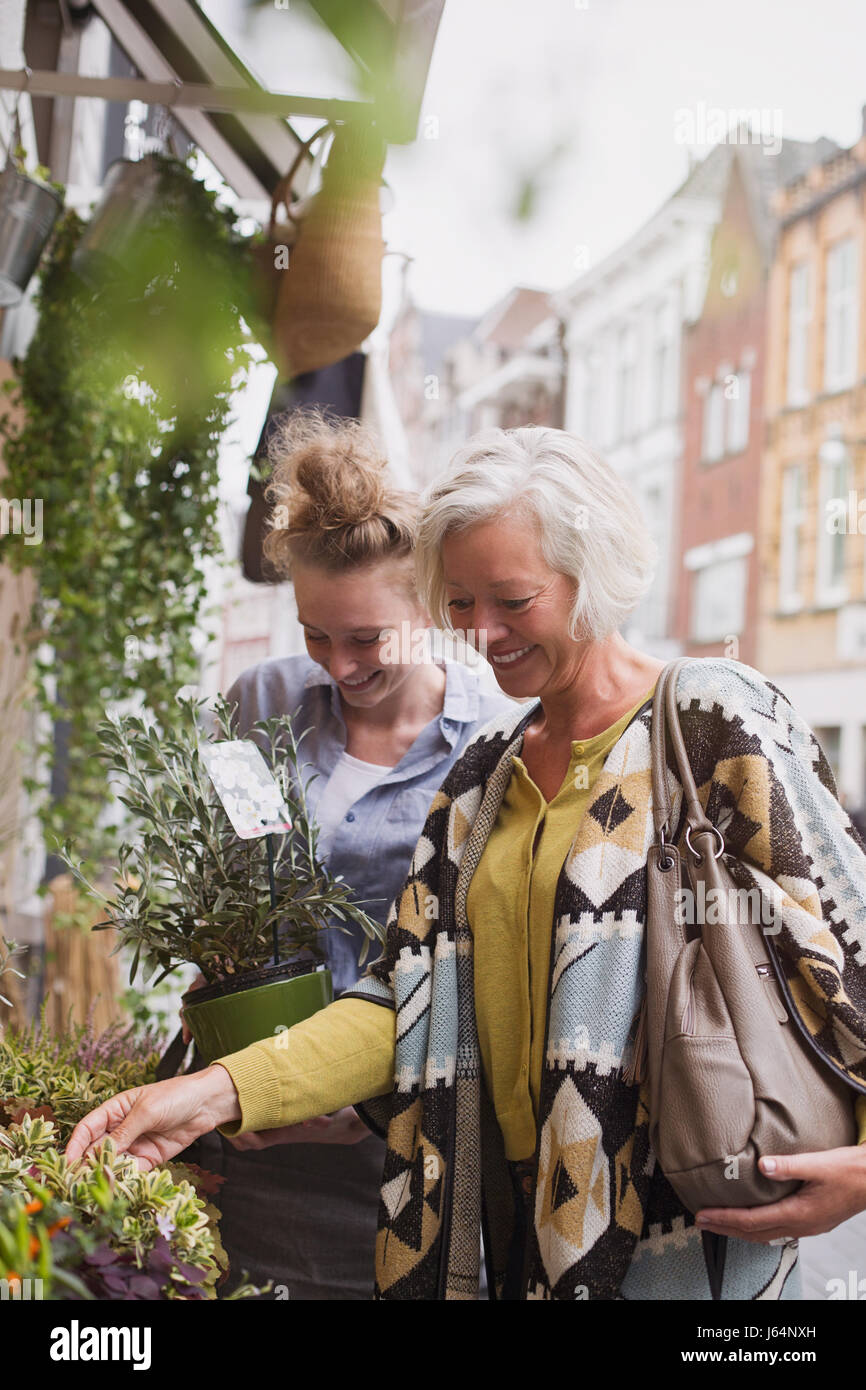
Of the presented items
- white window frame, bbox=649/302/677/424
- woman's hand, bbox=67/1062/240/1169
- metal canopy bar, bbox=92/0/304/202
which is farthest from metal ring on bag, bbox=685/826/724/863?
white window frame, bbox=649/302/677/424

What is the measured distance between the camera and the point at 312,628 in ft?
5.27

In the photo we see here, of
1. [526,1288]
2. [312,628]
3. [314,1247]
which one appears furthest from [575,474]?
[314,1247]

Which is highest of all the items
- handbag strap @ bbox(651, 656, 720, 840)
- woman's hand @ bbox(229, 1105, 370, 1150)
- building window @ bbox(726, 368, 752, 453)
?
building window @ bbox(726, 368, 752, 453)

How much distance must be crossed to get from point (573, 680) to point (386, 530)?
1.23 ft

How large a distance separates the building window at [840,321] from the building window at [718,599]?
2743 mm

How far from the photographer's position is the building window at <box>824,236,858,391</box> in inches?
620

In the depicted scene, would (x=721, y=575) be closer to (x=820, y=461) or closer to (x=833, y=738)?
(x=820, y=461)

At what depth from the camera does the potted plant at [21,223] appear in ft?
7.59

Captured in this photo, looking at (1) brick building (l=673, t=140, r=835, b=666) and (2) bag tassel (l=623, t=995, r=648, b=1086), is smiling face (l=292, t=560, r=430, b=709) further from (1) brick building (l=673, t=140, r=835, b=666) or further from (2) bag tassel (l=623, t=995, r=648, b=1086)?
(1) brick building (l=673, t=140, r=835, b=666)

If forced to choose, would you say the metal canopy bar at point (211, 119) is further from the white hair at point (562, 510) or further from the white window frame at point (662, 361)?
the white window frame at point (662, 361)

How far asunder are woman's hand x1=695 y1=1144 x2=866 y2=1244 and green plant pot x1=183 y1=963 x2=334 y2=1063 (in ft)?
1.53

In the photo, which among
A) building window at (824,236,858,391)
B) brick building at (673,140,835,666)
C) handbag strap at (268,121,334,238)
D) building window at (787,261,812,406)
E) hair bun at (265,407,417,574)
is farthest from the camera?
brick building at (673,140,835,666)

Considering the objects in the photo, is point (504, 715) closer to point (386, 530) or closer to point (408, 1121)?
point (386, 530)

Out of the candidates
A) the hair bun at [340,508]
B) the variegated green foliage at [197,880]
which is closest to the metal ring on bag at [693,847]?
the variegated green foliage at [197,880]
